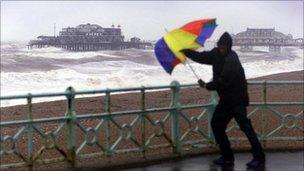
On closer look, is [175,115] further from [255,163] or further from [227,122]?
[255,163]

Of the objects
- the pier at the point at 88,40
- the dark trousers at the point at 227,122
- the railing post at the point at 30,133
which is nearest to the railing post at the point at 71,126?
the railing post at the point at 30,133

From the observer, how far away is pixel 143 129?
26.8ft

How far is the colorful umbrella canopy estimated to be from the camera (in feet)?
25.1

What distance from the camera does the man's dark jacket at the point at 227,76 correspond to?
7391mm

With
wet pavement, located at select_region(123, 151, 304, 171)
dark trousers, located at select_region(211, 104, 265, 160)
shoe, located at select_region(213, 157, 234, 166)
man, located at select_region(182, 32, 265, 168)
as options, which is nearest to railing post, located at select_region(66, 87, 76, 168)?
wet pavement, located at select_region(123, 151, 304, 171)

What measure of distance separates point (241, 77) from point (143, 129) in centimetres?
158

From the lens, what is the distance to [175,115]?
8445 millimetres

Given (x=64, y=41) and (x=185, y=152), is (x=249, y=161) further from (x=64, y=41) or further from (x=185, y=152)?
(x=64, y=41)

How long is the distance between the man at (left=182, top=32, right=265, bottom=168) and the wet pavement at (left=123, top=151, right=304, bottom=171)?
0.19m

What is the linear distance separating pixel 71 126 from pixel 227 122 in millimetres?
2041

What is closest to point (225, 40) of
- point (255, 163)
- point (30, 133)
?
point (255, 163)

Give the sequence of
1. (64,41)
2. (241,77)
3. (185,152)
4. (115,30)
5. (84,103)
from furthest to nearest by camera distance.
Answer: (115,30)
(64,41)
(84,103)
(185,152)
(241,77)

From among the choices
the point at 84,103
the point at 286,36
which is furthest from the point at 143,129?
the point at 286,36

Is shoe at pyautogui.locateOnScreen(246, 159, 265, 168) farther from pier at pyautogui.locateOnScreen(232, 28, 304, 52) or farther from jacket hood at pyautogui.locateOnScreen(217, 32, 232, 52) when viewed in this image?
pier at pyautogui.locateOnScreen(232, 28, 304, 52)
